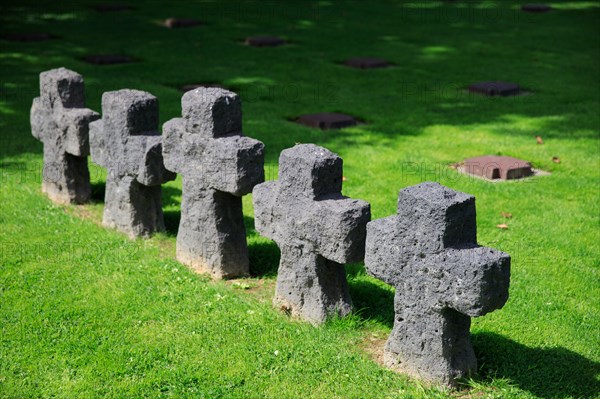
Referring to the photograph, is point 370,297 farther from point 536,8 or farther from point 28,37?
point 536,8

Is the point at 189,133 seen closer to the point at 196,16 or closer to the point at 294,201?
the point at 294,201

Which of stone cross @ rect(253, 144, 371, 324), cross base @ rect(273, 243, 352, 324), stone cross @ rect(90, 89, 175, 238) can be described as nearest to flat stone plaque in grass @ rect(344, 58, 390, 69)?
stone cross @ rect(90, 89, 175, 238)

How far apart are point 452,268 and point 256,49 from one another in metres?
11.9

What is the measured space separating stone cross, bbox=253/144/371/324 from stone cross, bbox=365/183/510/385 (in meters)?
0.25

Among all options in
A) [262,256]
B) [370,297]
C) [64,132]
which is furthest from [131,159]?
[370,297]

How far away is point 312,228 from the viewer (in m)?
5.46

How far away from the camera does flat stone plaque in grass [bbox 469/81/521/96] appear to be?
493 inches

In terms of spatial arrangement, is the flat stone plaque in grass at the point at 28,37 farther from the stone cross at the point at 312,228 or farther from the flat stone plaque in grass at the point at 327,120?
the stone cross at the point at 312,228

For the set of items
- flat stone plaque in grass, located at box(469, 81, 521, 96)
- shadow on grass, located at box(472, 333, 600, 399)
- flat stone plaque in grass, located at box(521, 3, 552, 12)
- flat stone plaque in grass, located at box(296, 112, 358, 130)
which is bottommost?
shadow on grass, located at box(472, 333, 600, 399)

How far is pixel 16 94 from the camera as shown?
40.8 feet

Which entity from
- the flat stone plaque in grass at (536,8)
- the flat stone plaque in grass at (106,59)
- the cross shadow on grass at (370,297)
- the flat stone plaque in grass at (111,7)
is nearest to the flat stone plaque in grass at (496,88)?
the flat stone plaque in grass at (106,59)

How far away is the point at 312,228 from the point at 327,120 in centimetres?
548

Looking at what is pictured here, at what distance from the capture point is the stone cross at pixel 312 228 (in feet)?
17.5

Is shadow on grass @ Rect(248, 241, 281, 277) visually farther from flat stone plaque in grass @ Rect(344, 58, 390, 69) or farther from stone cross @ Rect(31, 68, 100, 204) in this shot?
flat stone plaque in grass @ Rect(344, 58, 390, 69)
